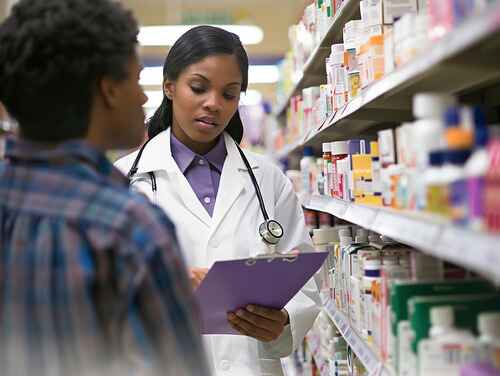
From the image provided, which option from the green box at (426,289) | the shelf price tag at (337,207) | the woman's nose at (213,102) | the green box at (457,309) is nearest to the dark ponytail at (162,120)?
the woman's nose at (213,102)

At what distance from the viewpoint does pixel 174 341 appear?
124 cm

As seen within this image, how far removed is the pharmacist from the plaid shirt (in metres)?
1.15

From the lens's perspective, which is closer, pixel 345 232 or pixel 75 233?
pixel 75 233

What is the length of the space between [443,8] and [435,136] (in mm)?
261

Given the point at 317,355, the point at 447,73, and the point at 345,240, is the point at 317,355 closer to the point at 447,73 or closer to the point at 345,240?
the point at 345,240

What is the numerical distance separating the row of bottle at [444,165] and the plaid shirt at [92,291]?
0.54 meters

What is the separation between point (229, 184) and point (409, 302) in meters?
1.15

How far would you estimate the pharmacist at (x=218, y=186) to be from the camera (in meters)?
2.51

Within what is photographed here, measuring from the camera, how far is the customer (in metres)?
1.22

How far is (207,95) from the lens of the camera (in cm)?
255

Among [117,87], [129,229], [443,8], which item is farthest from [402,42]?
[129,229]

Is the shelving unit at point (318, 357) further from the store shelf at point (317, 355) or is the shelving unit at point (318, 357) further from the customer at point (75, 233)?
the customer at point (75, 233)

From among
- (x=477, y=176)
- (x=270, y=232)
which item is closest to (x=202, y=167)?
(x=270, y=232)

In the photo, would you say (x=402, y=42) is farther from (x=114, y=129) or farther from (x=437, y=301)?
(x=114, y=129)
